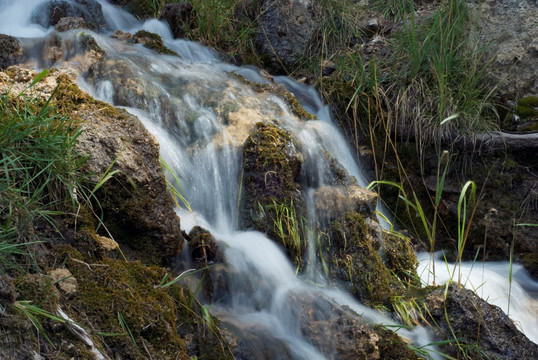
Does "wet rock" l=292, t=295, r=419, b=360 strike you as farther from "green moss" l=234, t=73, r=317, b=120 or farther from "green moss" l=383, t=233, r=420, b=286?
"green moss" l=234, t=73, r=317, b=120

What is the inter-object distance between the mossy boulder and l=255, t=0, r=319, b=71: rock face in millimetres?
2560

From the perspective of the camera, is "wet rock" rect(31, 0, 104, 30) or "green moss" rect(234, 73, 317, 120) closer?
"green moss" rect(234, 73, 317, 120)

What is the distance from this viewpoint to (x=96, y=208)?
283 cm

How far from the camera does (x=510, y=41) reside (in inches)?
225

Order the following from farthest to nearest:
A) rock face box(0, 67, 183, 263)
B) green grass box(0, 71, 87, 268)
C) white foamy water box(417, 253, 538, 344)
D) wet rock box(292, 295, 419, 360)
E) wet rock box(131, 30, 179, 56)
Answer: wet rock box(131, 30, 179, 56) → white foamy water box(417, 253, 538, 344) → rock face box(0, 67, 183, 263) → wet rock box(292, 295, 419, 360) → green grass box(0, 71, 87, 268)

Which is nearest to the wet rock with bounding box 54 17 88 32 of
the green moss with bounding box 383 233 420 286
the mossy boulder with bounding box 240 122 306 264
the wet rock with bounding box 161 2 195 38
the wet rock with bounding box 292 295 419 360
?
the wet rock with bounding box 161 2 195 38

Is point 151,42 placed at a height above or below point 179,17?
below

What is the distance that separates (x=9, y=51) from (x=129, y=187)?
82.0 inches

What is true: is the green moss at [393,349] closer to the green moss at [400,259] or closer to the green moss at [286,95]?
the green moss at [400,259]

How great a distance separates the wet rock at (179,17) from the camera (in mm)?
6348

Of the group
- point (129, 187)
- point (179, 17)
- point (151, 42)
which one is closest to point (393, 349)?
point (129, 187)

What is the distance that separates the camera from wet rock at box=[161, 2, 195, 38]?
635 centimetres

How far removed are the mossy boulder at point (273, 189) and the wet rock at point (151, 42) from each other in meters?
2.05

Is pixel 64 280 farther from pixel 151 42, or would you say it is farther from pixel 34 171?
pixel 151 42
